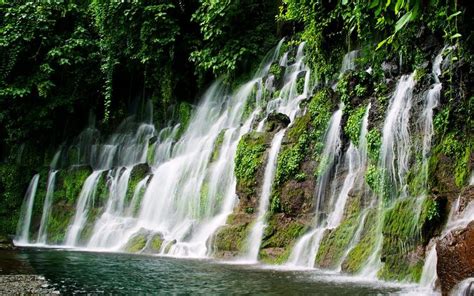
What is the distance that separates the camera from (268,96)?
15.6 meters

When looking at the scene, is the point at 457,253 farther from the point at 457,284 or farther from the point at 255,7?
the point at 255,7

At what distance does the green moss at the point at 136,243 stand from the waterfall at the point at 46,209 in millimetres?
5423

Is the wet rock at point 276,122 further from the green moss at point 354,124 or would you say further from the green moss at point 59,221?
the green moss at point 59,221

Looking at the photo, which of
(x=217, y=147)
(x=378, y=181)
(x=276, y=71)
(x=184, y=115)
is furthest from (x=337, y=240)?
(x=184, y=115)

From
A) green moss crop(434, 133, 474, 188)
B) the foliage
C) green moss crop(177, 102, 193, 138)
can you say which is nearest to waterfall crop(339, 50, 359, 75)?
the foliage

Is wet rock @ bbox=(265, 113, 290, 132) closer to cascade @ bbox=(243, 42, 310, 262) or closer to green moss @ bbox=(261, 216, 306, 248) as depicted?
cascade @ bbox=(243, 42, 310, 262)

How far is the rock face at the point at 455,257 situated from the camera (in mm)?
5668

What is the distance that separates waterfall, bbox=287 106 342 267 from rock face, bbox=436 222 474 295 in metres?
3.74

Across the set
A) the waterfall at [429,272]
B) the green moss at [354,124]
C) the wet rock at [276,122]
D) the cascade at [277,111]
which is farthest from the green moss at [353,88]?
the waterfall at [429,272]

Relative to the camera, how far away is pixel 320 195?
10.6m

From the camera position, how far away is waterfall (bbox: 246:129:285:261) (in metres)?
10.9

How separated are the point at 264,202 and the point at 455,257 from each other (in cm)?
617

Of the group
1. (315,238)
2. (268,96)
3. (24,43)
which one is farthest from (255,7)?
(315,238)

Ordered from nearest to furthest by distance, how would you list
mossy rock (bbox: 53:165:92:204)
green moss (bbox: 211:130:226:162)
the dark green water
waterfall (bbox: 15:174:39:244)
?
the dark green water
green moss (bbox: 211:130:226:162)
mossy rock (bbox: 53:165:92:204)
waterfall (bbox: 15:174:39:244)
